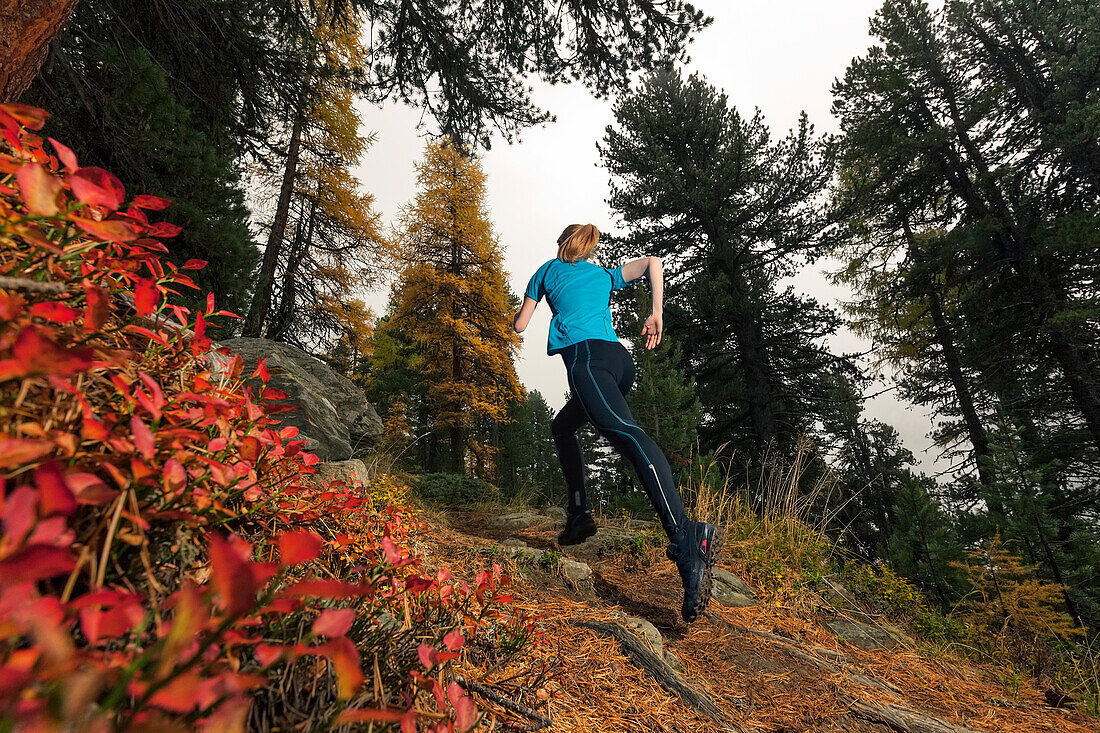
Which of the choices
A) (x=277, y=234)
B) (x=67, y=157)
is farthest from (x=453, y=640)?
(x=277, y=234)

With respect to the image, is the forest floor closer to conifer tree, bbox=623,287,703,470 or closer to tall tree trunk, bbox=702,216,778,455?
conifer tree, bbox=623,287,703,470

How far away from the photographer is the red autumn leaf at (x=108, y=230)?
607 millimetres

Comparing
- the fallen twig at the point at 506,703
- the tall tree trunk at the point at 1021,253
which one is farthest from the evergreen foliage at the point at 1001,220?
the fallen twig at the point at 506,703

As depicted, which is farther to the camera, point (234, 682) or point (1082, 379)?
point (1082, 379)

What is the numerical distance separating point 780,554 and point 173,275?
13.3 ft

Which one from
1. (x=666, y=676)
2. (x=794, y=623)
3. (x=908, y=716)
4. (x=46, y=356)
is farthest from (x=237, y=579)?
(x=794, y=623)

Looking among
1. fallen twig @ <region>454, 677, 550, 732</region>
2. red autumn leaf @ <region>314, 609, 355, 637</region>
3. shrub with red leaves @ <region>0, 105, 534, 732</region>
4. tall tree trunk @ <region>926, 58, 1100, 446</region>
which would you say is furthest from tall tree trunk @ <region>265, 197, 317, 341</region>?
tall tree trunk @ <region>926, 58, 1100, 446</region>

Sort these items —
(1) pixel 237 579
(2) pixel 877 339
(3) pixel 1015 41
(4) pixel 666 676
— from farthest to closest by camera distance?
(2) pixel 877 339, (3) pixel 1015 41, (4) pixel 666 676, (1) pixel 237 579

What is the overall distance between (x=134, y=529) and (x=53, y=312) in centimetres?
31

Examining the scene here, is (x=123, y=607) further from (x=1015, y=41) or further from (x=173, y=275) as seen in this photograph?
(x=1015, y=41)

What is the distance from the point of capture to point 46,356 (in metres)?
0.46

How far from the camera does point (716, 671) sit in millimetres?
2037

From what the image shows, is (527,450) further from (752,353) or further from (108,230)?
(108,230)

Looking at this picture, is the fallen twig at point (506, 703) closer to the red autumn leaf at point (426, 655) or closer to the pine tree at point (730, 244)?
the red autumn leaf at point (426, 655)
